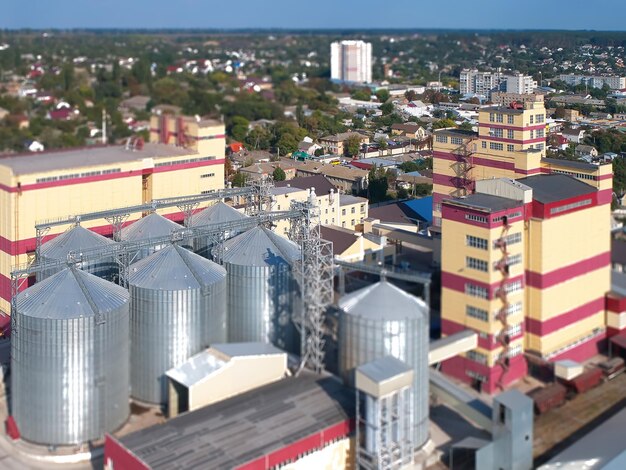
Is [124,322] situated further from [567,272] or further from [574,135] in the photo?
[574,135]

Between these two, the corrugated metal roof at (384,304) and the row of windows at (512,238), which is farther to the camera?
the row of windows at (512,238)

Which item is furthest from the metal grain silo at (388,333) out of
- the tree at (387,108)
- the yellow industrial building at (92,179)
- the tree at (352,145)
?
the tree at (387,108)

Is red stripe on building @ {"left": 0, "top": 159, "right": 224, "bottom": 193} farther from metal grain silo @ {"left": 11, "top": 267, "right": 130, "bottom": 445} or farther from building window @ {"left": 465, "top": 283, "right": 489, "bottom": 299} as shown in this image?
building window @ {"left": 465, "top": 283, "right": 489, "bottom": 299}

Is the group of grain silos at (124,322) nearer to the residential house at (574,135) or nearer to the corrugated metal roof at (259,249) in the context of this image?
the corrugated metal roof at (259,249)

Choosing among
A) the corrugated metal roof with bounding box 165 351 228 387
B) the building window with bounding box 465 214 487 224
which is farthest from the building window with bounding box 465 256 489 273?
the corrugated metal roof with bounding box 165 351 228 387

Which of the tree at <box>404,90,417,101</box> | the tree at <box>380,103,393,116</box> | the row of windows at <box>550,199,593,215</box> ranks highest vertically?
the tree at <box>404,90,417,101</box>
